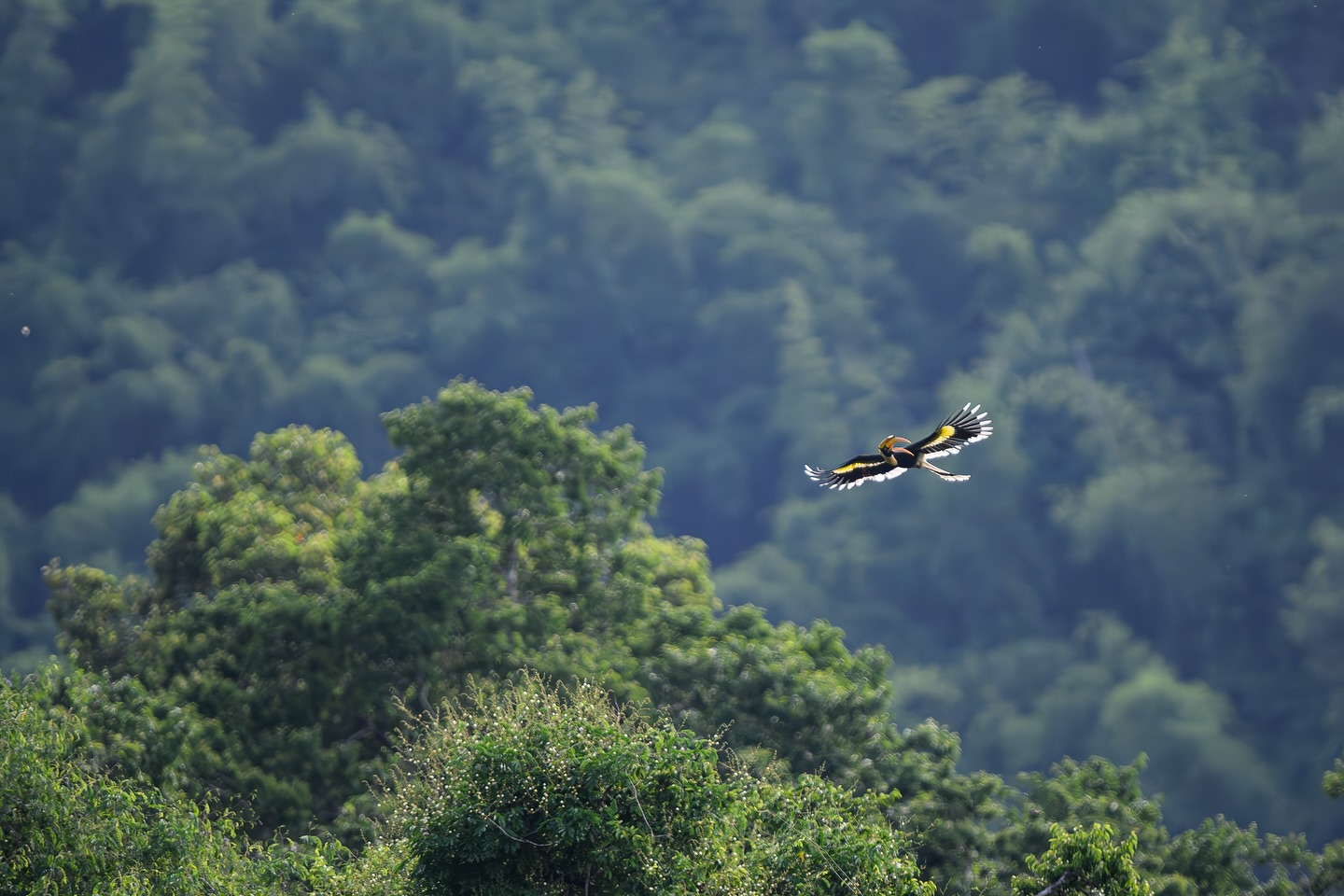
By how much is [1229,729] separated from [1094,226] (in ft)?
128

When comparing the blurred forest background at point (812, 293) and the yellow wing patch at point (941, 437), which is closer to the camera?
the yellow wing patch at point (941, 437)

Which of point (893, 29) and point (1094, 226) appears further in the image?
point (893, 29)

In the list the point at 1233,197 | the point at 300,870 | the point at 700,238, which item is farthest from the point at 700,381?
the point at 300,870

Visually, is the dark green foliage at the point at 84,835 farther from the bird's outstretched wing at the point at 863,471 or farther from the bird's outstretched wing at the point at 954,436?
the bird's outstretched wing at the point at 954,436

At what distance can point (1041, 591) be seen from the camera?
283 ft

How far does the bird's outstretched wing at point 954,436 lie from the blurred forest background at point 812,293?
6021 cm

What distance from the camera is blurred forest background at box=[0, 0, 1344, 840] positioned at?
83.4 m

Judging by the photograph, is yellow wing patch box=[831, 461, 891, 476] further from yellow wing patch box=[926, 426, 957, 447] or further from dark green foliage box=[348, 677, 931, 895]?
dark green foliage box=[348, 677, 931, 895]

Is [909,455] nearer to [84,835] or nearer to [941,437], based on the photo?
[941,437]

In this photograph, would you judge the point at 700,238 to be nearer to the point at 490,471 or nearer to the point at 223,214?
the point at 223,214

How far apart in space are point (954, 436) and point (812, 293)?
87964mm

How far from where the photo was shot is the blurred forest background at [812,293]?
83438 millimetres

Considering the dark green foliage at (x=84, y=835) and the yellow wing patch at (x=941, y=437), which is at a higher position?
the yellow wing patch at (x=941, y=437)

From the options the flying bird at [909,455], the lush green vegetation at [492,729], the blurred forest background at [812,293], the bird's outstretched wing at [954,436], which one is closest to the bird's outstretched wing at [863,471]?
the flying bird at [909,455]
